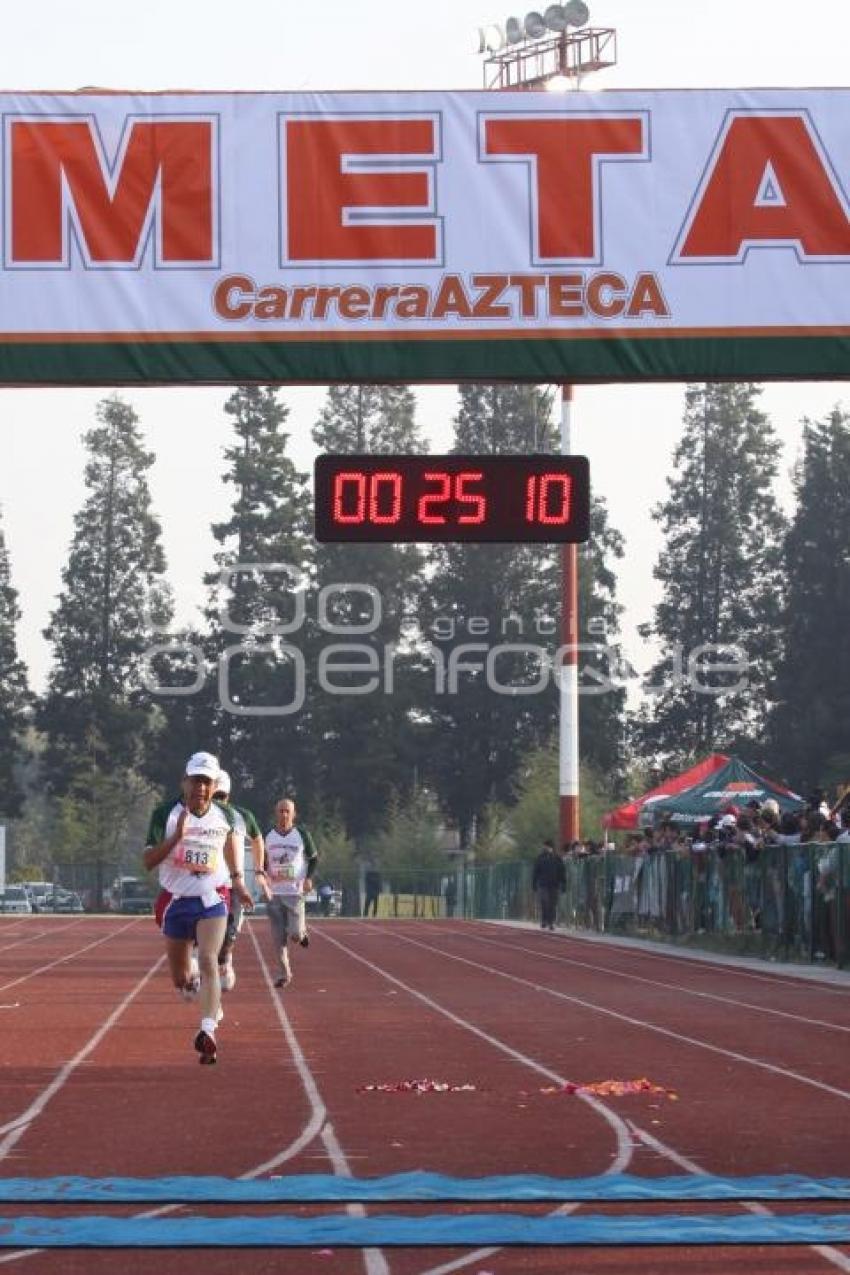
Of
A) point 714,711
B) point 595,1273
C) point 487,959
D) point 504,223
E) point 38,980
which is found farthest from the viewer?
point 714,711

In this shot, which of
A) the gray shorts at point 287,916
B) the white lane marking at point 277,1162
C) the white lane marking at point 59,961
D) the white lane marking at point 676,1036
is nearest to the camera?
the white lane marking at point 277,1162

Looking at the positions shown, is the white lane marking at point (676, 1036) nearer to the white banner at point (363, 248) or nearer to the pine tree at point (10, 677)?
the white banner at point (363, 248)

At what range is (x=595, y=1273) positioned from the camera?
31.1 feet

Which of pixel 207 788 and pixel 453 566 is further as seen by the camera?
pixel 453 566

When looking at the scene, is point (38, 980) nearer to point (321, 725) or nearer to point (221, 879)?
point (221, 879)

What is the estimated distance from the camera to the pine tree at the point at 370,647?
107562mm

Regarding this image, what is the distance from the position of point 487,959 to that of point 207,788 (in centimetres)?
2218

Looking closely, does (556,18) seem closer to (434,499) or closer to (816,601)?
(816,601)

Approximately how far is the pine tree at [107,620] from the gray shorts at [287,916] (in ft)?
261

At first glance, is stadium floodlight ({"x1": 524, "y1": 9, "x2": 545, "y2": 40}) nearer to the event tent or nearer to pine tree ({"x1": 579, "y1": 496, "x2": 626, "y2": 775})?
the event tent

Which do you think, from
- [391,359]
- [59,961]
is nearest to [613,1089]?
[391,359]

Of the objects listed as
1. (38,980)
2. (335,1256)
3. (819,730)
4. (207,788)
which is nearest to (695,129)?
(207,788)

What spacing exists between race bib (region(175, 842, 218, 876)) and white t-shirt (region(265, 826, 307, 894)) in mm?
9525

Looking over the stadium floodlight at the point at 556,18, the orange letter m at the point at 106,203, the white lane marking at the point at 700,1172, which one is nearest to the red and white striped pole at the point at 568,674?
the stadium floodlight at the point at 556,18
